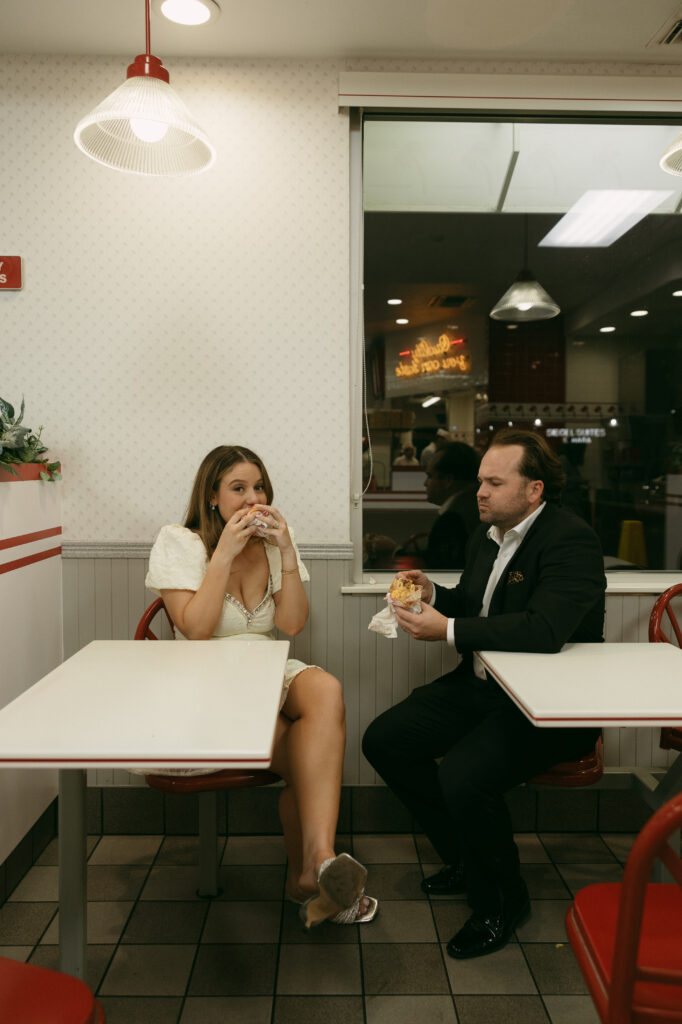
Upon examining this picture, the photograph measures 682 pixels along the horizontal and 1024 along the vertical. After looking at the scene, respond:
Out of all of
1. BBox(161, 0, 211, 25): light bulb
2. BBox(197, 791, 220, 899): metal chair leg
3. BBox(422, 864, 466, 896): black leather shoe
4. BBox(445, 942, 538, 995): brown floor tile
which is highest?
BBox(161, 0, 211, 25): light bulb

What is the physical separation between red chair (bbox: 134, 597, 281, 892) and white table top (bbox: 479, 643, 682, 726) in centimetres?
81

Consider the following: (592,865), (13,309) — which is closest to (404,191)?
(13,309)

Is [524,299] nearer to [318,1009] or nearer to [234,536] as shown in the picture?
[234,536]

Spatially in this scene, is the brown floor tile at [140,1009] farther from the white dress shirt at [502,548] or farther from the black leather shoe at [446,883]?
the white dress shirt at [502,548]

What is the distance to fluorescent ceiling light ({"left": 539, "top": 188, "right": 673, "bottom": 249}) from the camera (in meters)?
3.08

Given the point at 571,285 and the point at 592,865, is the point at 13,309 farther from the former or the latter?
the point at 592,865

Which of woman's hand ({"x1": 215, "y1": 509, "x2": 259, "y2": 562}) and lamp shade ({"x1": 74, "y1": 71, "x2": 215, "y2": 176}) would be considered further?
woman's hand ({"x1": 215, "y1": 509, "x2": 259, "y2": 562})

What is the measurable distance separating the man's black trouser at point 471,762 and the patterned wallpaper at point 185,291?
0.86m

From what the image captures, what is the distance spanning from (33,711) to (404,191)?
2.58 metres

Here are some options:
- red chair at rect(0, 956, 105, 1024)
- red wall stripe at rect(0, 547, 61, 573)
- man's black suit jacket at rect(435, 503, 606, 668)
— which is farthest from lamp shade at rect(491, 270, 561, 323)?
red chair at rect(0, 956, 105, 1024)

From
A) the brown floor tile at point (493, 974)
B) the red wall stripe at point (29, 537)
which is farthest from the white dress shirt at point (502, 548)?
the red wall stripe at point (29, 537)

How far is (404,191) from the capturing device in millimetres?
3055

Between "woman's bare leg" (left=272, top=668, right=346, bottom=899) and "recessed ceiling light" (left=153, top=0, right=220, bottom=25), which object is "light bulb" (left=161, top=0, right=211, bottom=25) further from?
"woman's bare leg" (left=272, top=668, right=346, bottom=899)

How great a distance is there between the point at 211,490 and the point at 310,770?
40.7 inches
